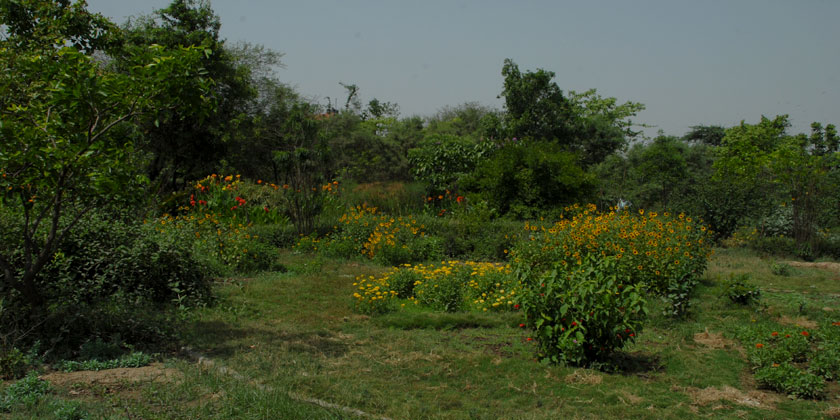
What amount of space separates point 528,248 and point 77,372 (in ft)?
17.2

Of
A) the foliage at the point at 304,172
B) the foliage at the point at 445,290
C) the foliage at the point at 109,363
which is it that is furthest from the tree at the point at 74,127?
the foliage at the point at 304,172

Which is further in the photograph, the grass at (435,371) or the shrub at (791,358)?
the shrub at (791,358)

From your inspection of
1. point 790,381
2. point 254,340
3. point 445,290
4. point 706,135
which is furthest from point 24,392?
point 706,135

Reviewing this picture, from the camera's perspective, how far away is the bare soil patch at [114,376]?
387 cm

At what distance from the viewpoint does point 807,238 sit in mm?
11555

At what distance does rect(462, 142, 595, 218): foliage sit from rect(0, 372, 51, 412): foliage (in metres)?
9.32

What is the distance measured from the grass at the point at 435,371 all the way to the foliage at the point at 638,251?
39 centimetres

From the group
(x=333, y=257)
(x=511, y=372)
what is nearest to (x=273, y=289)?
(x=333, y=257)

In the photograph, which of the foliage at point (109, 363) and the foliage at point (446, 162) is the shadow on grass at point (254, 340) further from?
the foliage at point (446, 162)

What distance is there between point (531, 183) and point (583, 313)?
26.1ft

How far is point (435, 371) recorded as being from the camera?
445 cm

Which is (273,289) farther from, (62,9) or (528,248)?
(62,9)

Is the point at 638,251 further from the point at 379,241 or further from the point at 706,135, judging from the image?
the point at 706,135

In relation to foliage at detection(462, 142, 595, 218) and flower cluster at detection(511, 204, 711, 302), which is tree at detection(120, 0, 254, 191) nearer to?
foliage at detection(462, 142, 595, 218)
